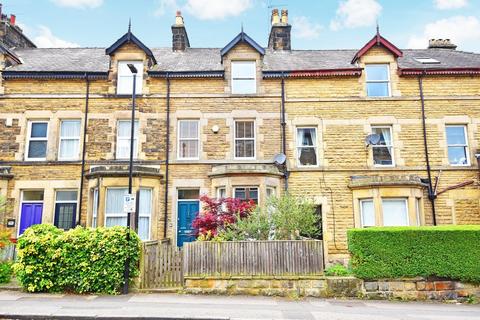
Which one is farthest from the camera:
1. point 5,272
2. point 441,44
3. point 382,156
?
point 441,44

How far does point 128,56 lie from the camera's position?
1672 centimetres

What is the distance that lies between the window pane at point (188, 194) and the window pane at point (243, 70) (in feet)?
18.6

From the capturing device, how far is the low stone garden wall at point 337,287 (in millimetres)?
9883

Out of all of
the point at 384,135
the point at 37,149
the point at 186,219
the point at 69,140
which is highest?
the point at 384,135

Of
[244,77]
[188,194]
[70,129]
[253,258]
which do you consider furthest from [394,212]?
[70,129]

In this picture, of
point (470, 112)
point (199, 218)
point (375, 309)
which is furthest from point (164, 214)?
point (470, 112)

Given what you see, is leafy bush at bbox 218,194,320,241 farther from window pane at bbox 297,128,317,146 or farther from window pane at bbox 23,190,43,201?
window pane at bbox 23,190,43,201

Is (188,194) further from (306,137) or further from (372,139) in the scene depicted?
(372,139)

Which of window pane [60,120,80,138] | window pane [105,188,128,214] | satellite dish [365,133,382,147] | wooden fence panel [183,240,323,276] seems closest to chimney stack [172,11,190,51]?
window pane [60,120,80,138]

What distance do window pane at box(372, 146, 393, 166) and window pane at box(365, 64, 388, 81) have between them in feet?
11.1

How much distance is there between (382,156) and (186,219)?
30.0ft

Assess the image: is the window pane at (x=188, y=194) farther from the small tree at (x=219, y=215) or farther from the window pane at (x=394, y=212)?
the window pane at (x=394, y=212)

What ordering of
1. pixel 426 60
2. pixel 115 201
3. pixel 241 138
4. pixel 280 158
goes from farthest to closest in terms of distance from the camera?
1. pixel 426 60
2. pixel 241 138
3. pixel 280 158
4. pixel 115 201

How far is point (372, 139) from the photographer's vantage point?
610 inches
